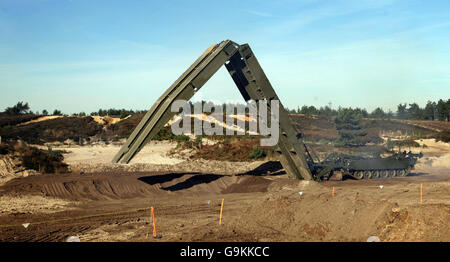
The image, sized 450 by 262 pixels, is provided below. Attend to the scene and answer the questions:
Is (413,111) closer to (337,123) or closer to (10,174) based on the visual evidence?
(337,123)

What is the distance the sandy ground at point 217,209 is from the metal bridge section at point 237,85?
1.53 m

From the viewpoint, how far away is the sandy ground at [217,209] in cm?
1049

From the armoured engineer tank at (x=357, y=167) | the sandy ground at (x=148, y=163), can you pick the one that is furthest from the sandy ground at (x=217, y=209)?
the sandy ground at (x=148, y=163)

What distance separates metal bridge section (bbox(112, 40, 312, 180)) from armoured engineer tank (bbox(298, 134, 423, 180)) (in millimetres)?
1394

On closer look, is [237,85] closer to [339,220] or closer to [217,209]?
[217,209]

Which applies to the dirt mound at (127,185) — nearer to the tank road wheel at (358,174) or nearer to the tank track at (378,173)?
the tank road wheel at (358,174)

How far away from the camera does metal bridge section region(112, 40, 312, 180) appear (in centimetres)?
1433

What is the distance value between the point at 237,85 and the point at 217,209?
5264mm

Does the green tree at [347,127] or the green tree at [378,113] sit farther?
the green tree at [378,113]

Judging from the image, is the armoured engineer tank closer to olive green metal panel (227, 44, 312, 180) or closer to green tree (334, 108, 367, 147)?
olive green metal panel (227, 44, 312, 180)

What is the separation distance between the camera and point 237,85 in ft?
56.7

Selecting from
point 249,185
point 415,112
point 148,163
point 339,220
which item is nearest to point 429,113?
point 415,112

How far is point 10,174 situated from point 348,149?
79.9 ft

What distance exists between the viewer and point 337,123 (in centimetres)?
3525
